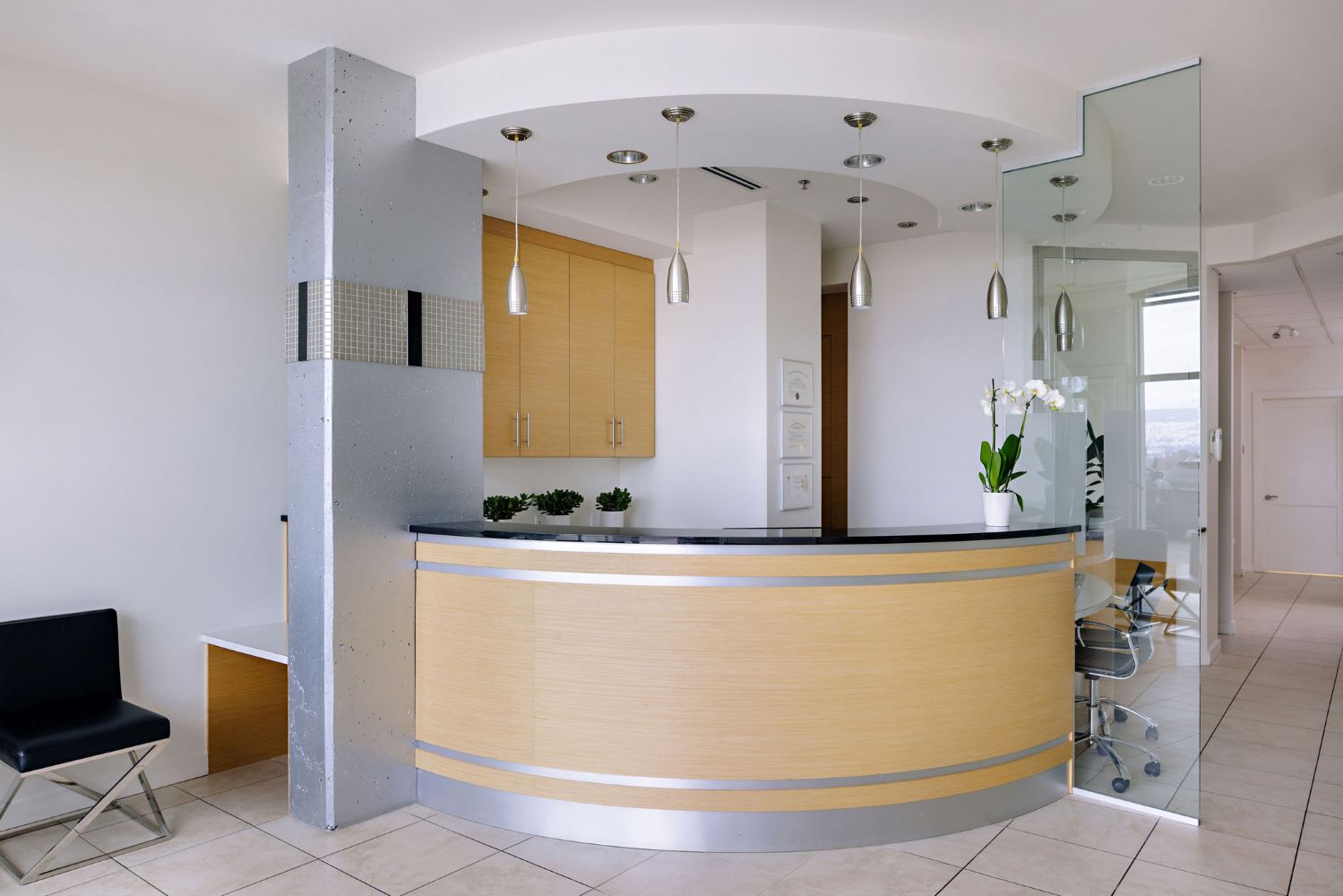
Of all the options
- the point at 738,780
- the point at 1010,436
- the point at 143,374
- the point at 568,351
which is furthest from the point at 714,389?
the point at 143,374

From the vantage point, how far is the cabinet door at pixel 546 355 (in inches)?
201

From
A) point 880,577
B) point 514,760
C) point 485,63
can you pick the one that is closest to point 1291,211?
point 880,577

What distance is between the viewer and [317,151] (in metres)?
3.41

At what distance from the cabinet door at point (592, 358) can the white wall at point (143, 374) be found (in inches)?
68.2

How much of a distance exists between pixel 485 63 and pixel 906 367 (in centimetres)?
371

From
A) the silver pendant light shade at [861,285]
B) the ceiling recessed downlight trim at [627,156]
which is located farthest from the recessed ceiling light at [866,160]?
the ceiling recessed downlight trim at [627,156]

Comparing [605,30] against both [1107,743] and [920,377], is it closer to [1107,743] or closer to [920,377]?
[1107,743]

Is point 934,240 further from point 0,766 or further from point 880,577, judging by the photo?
point 0,766

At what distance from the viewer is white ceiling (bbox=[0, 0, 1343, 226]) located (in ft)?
10.1

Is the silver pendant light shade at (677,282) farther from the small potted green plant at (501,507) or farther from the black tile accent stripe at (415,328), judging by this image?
the small potted green plant at (501,507)

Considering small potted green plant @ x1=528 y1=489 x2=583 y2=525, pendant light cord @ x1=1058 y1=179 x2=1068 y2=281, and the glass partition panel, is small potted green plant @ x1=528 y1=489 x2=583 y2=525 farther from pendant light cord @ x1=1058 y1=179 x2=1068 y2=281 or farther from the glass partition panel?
pendant light cord @ x1=1058 y1=179 x2=1068 y2=281

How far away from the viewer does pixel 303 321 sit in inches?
135

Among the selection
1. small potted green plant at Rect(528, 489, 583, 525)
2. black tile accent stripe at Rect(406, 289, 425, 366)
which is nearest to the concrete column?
black tile accent stripe at Rect(406, 289, 425, 366)

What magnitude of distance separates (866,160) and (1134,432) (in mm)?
1591
